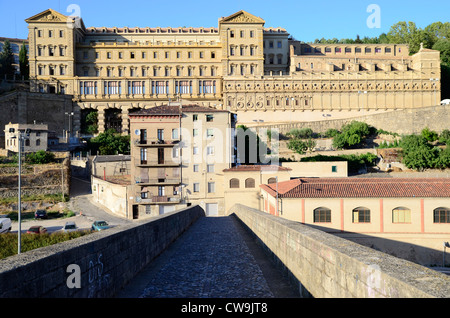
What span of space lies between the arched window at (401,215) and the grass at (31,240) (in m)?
24.0

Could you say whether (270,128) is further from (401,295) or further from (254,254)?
(401,295)

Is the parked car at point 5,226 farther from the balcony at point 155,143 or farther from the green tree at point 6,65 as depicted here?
the green tree at point 6,65

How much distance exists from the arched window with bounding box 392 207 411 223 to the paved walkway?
20226 mm

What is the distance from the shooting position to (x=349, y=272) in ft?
19.1

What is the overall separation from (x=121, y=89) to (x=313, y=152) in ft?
135

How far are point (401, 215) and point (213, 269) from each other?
82.6ft

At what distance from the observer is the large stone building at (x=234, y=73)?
81.2 m

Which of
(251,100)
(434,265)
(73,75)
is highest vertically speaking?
→ (73,75)

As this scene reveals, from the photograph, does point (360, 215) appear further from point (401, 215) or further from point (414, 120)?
point (414, 120)

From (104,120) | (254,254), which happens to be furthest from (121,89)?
(254,254)

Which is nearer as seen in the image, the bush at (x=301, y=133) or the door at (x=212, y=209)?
the door at (x=212, y=209)

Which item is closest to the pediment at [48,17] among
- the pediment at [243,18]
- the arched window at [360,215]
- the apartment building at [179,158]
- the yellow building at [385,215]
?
the pediment at [243,18]

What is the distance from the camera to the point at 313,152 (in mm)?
65125

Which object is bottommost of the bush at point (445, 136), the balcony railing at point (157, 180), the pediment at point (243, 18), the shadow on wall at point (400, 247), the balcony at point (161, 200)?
the shadow on wall at point (400, 247)
